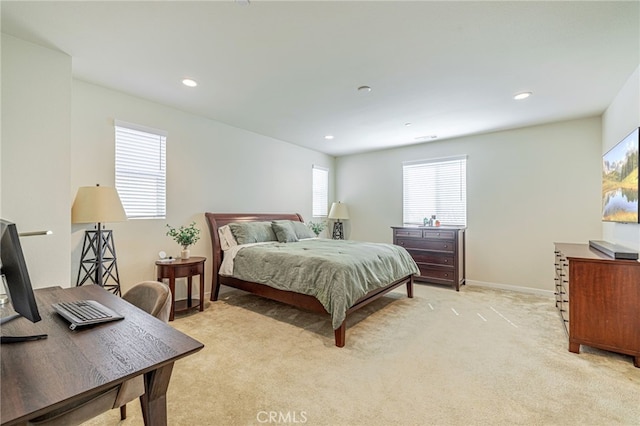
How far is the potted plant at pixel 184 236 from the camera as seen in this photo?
11.6 ft

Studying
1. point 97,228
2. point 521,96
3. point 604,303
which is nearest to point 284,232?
point 97,228

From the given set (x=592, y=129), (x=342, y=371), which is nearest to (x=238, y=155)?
(x=342, y=371)

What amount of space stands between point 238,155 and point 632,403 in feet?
15.9

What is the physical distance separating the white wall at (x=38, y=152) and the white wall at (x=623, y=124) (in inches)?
202

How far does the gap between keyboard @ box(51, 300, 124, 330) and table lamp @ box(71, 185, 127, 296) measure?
5.11 feet

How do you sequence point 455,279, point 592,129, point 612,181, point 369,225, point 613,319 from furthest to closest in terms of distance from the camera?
point 369,225, point 455,279, point 592,129, point 612,181, point 613,319

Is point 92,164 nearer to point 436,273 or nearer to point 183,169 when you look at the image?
point 183,169

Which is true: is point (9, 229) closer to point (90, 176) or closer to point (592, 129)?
point (90, 176)

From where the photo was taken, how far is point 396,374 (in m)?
2.18

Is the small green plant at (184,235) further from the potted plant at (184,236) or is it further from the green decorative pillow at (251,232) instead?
the green decorative pillow at (251,232)

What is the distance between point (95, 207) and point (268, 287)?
6.25 ft

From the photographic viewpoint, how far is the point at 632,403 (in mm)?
1844

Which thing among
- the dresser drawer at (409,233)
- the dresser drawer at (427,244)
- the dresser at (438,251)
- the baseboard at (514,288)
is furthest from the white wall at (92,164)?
the baseboard at (514,288)

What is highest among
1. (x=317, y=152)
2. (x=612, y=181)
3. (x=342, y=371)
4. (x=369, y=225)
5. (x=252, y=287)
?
(x=317, y=152)
